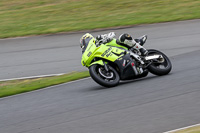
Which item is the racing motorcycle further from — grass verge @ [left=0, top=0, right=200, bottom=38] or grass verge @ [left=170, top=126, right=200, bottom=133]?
grass verge @ [left=0, top=0, right=200, bottom=38]

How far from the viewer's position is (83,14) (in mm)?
22094

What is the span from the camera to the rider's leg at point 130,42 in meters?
9.40

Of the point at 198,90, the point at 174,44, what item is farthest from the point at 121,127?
the point at 174,44

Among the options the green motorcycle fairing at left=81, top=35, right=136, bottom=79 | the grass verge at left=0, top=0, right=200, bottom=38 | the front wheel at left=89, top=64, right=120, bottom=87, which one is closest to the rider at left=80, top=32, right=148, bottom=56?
the green motorcycle fairing at left=81, top=35, right=136, bottom=79

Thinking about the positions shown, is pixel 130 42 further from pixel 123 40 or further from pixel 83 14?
pixel 83 14

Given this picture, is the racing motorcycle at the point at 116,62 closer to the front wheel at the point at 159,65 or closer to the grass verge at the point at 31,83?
the front wheel at the point at 159,65

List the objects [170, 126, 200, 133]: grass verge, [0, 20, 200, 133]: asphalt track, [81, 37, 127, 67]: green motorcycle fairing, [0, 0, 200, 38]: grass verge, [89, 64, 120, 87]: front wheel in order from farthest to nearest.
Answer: [0, 0, 200, 38]: grass verge
[81, 37, 127, 67]: green motorcycle fairing
[89, 64, 120, 87]: front wheel
[0, 20, 200, 133]: asphalt track
[170, 126, 200, 133]: grass verge

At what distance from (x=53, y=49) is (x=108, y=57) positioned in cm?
673

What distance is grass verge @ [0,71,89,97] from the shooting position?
10.3 meters

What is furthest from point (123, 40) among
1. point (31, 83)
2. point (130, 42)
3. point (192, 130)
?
point (192, 130)

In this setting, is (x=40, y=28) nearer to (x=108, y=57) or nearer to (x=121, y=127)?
(x=108, y=57)

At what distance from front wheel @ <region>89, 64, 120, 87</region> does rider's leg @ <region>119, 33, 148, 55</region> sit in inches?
30.3

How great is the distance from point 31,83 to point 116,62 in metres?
3.09

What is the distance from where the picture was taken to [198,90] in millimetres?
8086
